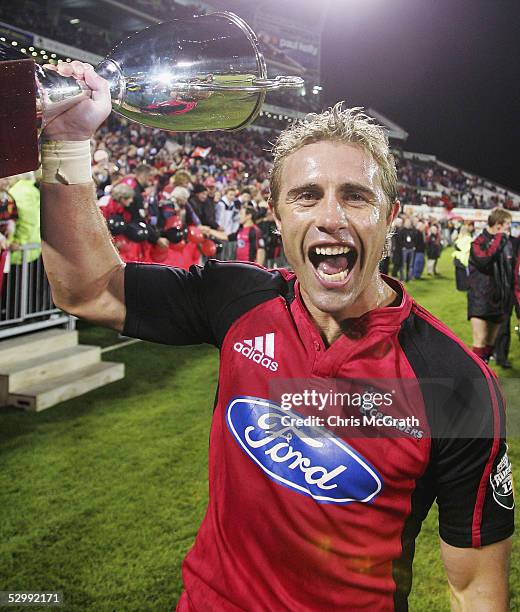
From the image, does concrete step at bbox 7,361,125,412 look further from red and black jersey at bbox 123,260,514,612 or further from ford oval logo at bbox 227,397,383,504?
ford oval logo at bbox 227,397,383,504

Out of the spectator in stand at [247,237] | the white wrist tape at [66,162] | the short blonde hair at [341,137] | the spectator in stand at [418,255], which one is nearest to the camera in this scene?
the white wrist tape at [66,162]

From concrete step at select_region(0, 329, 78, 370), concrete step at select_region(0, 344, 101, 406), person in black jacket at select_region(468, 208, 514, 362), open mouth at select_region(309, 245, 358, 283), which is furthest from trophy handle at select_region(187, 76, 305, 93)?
person in black jacket at select_region(468, 208, 514, 362)

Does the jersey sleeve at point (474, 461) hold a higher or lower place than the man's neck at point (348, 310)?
lower

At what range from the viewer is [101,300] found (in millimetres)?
1676

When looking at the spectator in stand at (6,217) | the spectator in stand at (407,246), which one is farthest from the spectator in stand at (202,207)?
the spectator in stand at (407,246)

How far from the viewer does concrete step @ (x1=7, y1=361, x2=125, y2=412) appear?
5555 mm

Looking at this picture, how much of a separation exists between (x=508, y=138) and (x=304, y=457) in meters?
52.1

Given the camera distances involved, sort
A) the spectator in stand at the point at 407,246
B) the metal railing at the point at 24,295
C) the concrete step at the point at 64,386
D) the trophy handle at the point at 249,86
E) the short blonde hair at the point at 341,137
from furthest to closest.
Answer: the spectator in stand at the point at 407,246
the metal railing at the point at 24,295
the concrete step at the point at 64,386
the short blonde hair at the point at 341,137
the trophy handle at the point at 249,86

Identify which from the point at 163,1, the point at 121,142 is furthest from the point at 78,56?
the point at 163,1

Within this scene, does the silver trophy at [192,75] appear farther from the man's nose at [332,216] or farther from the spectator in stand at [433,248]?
the spectator in stand at [433,248]

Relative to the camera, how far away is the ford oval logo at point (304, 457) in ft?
4.91

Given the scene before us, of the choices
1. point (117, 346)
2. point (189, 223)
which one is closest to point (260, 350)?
point (117, 346)

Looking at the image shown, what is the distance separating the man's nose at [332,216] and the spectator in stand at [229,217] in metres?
9.52

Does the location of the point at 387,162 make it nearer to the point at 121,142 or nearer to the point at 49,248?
the point at 49,248
